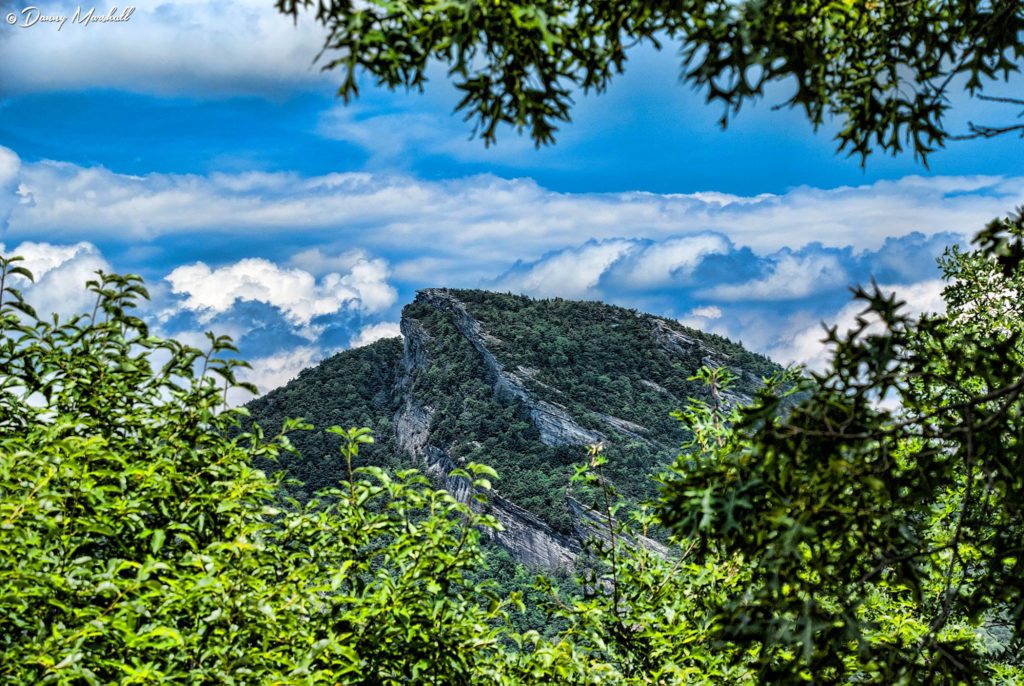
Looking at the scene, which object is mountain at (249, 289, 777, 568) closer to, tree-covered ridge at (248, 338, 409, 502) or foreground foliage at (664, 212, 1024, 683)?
tree-covered ridge at (248, 338, 409, 502)

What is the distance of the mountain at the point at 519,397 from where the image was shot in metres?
60.4

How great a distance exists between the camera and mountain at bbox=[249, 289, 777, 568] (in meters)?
60.4

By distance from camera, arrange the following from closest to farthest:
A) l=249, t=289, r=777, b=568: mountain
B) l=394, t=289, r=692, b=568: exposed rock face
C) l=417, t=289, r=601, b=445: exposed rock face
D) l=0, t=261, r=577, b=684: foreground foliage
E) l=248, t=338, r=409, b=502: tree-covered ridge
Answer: l=0, t=261, r=577, b=684: foreground foliage
l=394, t=289, r=692, b=568: exposed rock face
l=249, t=289, r=777, b=568: mountain
l=417, t=289, r=601, b=445: exposed rock face
l=248, t=338, r=409, b=502: tree-covered ridge

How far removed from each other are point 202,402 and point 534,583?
339 cm

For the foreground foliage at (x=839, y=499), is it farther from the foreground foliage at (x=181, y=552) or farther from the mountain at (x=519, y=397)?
the mountain at (x=519, y=397)

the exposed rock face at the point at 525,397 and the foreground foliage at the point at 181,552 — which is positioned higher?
the foreground foliage at the point at 181,552

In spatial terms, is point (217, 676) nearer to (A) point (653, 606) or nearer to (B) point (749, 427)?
(B) point (749, 427)

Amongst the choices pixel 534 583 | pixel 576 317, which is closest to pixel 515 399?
pixel 576 317

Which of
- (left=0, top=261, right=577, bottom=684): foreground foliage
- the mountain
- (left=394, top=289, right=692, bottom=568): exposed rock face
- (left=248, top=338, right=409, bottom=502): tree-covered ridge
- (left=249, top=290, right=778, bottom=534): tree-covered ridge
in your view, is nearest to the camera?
(left=0, top=261, right=577, bottom=684): foreground foliage

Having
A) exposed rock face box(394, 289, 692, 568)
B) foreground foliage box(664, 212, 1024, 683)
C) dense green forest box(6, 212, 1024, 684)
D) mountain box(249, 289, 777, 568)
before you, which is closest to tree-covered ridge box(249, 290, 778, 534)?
mountain box(249, 289, 777, 568)

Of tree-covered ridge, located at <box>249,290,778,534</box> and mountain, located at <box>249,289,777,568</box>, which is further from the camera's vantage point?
tree-covered ridge, located at <box>249,290,778,534</box>

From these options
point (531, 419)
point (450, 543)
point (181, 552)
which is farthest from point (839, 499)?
point (531, 419)

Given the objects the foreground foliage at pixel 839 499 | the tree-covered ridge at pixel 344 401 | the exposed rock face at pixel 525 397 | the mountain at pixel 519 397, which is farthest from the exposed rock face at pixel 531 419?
the foreground foliage at pixel 839 499

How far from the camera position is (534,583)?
24.3 ft
